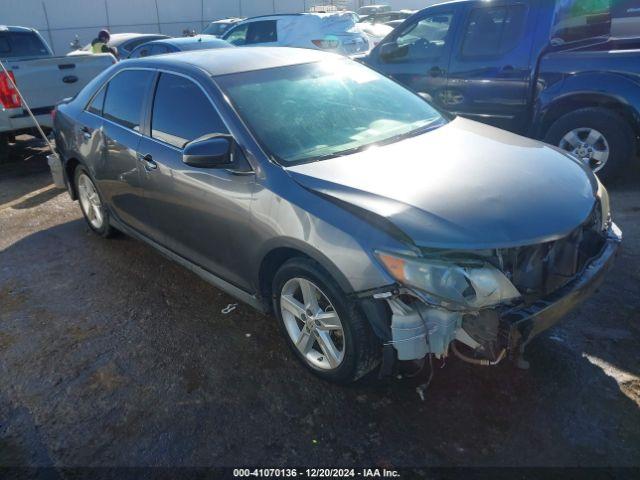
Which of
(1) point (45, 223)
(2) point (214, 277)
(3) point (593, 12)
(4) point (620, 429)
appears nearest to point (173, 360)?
(2) point (214, 277)

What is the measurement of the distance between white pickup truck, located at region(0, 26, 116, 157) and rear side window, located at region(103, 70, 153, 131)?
3305 mm

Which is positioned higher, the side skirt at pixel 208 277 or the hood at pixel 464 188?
the hood at pixel 464 188

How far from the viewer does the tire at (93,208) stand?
15.9ft

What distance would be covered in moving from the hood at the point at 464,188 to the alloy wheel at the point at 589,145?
7.85ft

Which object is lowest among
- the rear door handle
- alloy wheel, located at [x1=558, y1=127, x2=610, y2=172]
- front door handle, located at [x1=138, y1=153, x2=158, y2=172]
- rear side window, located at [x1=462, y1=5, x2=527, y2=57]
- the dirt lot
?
the dirt lot

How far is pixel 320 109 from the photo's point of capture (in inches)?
133

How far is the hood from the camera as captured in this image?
7.89 feet

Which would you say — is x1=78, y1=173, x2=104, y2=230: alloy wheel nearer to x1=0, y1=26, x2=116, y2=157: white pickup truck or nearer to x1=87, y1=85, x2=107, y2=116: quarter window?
x1=87, y1=85, x2=107, y2=116: quarter window

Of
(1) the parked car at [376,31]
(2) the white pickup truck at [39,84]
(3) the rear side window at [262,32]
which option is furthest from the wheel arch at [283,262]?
(1) the parked car at [376,31]

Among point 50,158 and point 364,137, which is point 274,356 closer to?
point 364,137

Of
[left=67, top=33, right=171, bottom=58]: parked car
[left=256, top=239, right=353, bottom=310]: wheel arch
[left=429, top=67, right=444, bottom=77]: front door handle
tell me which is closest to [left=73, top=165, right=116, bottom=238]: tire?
[left=256, top=239, right=353, bottom=310]: wheel arch

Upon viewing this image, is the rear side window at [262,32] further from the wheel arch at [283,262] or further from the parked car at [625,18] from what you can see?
the wheel arch at [283,262]

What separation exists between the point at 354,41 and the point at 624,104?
767 cm

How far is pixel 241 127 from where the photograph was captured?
3057 millimetres
